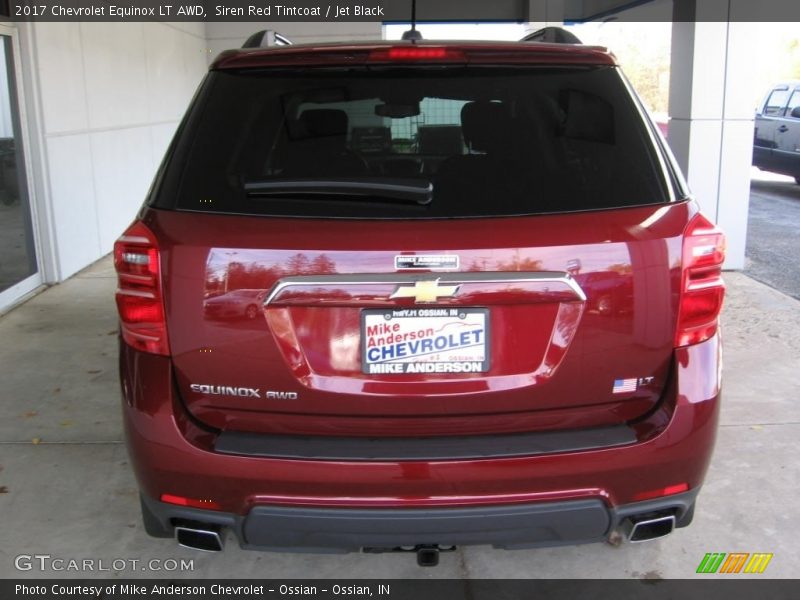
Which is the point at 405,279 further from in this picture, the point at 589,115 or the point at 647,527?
the point at 647,527

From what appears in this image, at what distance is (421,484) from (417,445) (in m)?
0.11

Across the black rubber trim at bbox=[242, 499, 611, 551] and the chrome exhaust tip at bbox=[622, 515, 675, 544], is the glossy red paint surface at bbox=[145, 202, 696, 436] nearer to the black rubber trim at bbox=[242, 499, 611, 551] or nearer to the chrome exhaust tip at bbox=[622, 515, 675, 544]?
the black rubber trim at bbox=[242, 499, 611, 551]

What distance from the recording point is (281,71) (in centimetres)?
241

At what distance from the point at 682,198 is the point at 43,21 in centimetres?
654

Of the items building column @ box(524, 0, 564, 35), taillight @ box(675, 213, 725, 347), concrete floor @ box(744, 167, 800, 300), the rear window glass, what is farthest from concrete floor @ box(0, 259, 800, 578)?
building column @ box(524, 0, 564, 35)

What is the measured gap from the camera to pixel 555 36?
2.94 meters

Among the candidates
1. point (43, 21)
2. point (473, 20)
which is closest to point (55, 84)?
point (43, 21)

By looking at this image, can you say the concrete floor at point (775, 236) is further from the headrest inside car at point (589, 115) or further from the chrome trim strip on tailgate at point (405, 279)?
the chrome trim strip on tailgate at point (405, 279)

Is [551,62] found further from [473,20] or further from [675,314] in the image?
[473,20]

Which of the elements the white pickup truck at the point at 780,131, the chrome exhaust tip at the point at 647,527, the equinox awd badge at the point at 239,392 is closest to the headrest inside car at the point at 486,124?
the equinox awd badge at the point at 239,392

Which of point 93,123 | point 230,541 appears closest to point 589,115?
point 230,541

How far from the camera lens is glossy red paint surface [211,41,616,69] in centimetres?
236

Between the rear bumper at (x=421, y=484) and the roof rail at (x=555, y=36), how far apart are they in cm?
117

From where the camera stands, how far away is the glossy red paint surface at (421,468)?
84.7 inches
